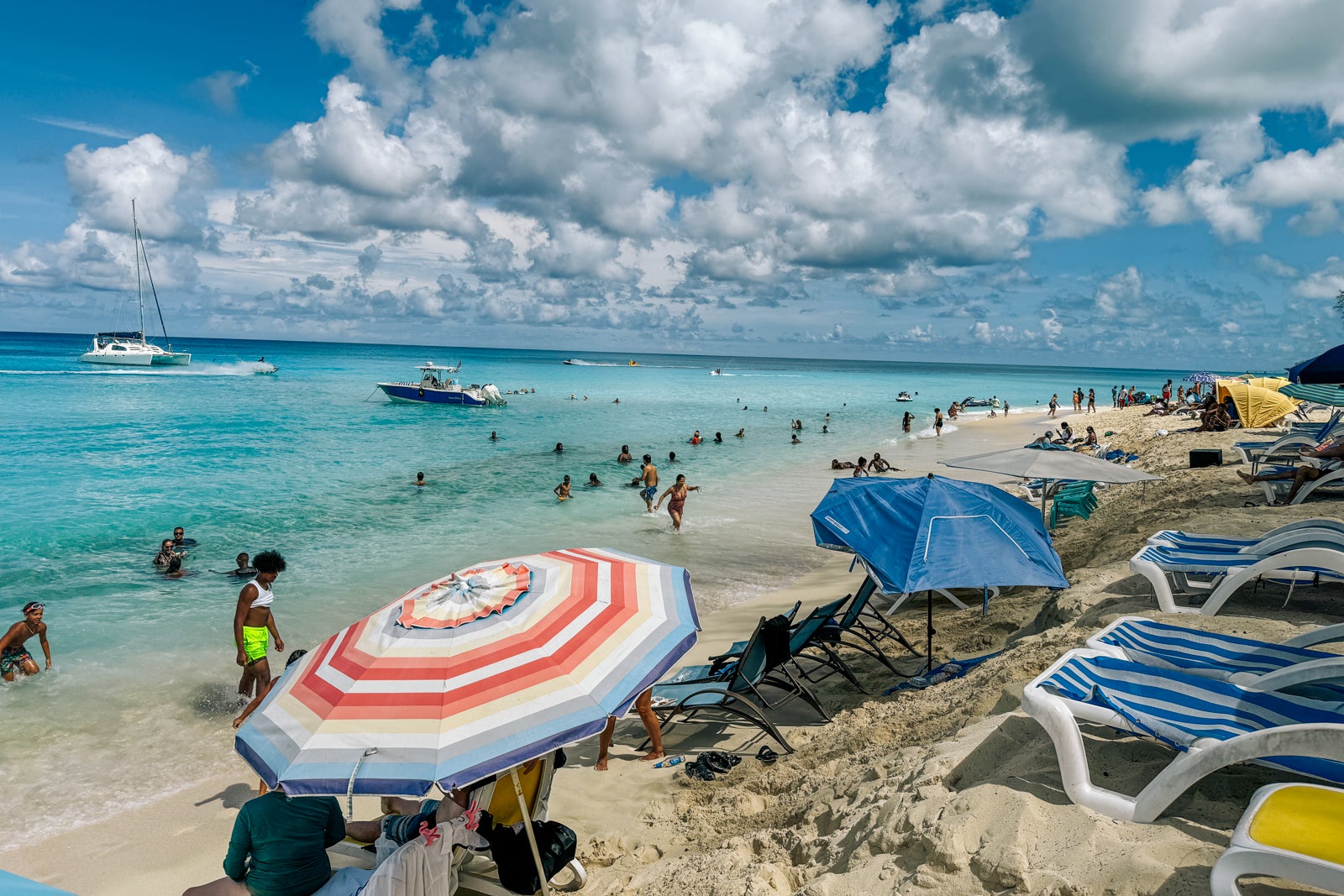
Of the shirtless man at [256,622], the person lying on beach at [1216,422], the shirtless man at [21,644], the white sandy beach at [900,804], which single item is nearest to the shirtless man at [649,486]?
the white sandy beach at [900,804]

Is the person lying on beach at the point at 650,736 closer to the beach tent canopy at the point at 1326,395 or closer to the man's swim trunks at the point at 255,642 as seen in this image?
the man's swim trunks at the point at 255,642

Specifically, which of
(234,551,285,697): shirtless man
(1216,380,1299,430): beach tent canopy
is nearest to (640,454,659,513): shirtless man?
(234,551,285,697): shirtless man

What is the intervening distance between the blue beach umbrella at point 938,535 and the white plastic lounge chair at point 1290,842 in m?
3.24

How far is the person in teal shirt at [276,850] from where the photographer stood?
3627mm

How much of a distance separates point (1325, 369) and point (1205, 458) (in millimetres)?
9641

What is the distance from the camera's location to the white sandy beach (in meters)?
2.83

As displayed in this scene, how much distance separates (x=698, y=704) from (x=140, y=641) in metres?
8.27

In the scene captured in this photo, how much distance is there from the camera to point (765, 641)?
6172mm

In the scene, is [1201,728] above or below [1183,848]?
above

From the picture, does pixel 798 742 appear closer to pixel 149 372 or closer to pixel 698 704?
pixel 698 704

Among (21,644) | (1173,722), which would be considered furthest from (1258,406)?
(21,644)

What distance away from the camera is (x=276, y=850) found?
363 cm

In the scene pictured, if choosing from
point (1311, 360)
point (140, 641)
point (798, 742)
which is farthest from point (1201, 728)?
point (140, 641)

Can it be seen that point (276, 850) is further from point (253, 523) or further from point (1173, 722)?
point (253, 523)
